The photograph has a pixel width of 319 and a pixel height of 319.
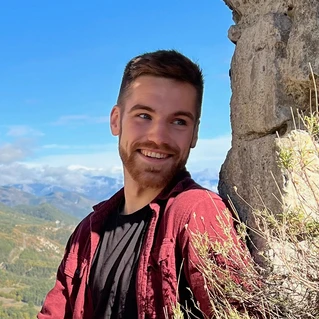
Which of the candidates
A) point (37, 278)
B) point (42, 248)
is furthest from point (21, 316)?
point (42, 248)

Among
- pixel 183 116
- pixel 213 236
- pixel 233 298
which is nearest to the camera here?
pixel 233 298

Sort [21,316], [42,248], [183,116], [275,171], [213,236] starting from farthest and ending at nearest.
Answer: [42,248] < [21,316] < [183,116] < [275,171] < [213,236]

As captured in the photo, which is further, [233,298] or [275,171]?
[275,171]

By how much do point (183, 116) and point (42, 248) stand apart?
171 meters

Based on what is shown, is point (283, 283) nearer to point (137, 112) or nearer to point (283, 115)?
point (283, 115)

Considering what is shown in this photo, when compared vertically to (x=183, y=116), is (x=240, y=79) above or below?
above

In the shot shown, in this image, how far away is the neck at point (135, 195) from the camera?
110 inches

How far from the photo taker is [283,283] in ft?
6.75

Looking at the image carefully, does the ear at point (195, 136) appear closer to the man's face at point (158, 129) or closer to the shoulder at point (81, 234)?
the man's face at point (158, 129)

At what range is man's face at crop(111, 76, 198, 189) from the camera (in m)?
2.66

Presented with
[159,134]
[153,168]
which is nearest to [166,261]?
[153,168]

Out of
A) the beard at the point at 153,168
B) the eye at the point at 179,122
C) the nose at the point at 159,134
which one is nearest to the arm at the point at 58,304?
the beard at the point at 153,168

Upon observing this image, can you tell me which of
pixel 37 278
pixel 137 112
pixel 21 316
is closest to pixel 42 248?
pixel 37 278

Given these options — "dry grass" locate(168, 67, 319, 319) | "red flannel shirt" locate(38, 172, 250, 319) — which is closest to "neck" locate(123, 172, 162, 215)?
"red flannel shirt" locate(38, 172, 250, 319)
